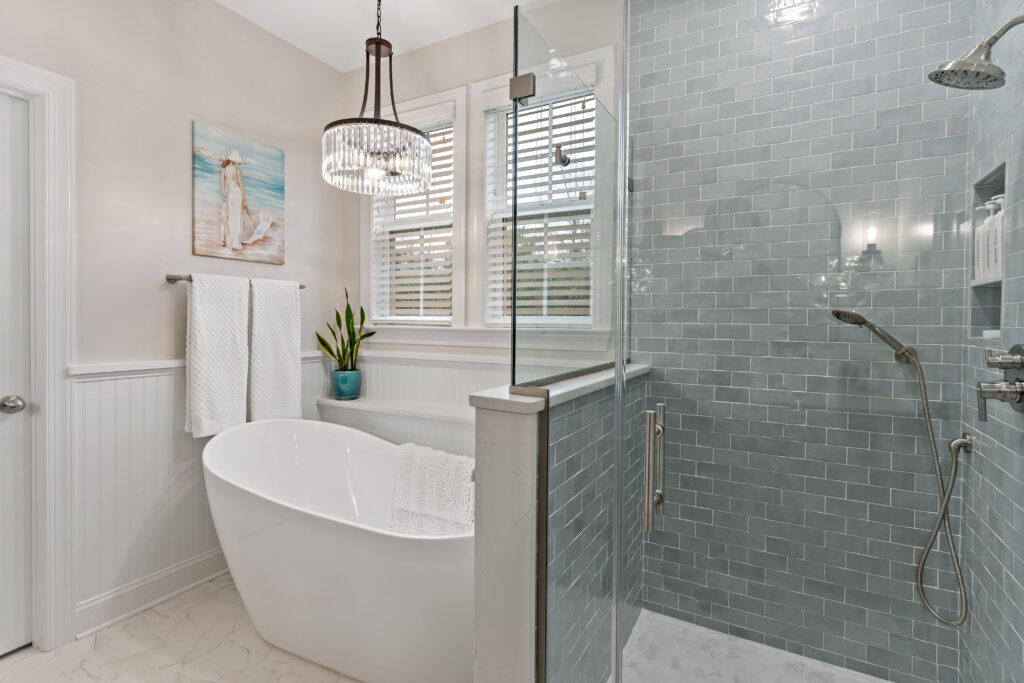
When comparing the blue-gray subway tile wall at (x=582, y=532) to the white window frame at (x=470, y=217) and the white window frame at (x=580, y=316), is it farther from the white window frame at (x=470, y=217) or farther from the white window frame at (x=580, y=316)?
the white window frame at (x=470, y=217)

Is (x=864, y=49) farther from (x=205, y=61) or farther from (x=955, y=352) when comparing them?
(x=205, y=61)

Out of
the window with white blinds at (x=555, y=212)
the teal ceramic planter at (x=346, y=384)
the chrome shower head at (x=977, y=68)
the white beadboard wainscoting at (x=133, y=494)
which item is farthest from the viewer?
the teal ceramic planter at (x=346, y=384)

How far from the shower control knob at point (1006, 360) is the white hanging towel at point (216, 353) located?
8.74 ft

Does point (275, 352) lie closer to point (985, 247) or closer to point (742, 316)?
point (742, 316)

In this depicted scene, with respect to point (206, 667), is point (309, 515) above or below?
above

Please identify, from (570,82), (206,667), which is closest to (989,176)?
(570,82)

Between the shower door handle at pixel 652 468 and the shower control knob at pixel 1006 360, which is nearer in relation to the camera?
the shower control knob at pixel 1006 360

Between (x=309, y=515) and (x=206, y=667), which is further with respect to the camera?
(x=206, y=667)

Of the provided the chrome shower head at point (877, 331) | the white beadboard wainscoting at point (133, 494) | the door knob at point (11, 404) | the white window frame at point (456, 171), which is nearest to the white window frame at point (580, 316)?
the chrome shower head at point (877, 331)

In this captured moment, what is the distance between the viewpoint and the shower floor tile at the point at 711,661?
62.1 inches

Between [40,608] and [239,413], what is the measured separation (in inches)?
37.8

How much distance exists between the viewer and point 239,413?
2465 millimetres

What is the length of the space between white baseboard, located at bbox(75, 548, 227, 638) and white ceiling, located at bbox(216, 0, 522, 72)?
2.62 metres

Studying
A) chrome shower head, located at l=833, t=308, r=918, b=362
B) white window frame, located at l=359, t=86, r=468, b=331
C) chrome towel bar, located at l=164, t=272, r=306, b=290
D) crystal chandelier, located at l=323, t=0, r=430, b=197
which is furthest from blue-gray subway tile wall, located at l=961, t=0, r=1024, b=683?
chrome towel bar, located at l=164, t=272, r=306, b=290
